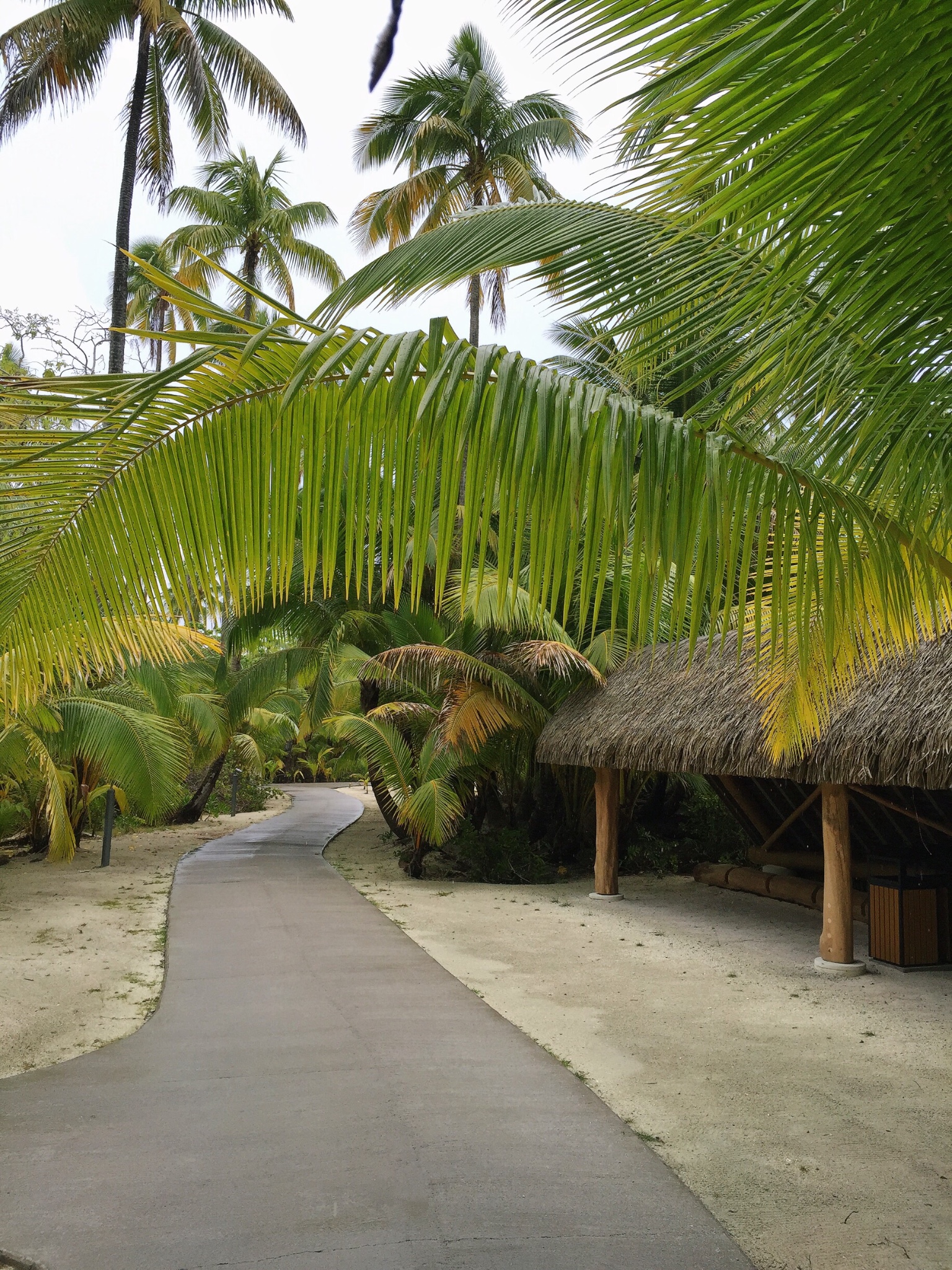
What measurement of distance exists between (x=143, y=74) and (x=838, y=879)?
17.9m

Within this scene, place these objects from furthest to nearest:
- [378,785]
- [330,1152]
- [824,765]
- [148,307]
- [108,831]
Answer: [148,307] → [378,785] → [108,831] → [824,765] → [330,1152]

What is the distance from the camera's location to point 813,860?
35.4 ft

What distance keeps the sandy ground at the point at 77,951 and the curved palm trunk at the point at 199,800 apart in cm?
519

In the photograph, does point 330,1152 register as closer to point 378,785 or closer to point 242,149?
point 378,785

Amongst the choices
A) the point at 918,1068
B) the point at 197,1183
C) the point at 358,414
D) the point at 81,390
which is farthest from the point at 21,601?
the point at 918,1068

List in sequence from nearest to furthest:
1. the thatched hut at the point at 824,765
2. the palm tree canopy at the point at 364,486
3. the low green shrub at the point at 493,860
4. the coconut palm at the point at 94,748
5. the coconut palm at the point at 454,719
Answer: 1. the palm tree canopy at the point at 364,486
2. the thatched hut at the point at 824,765
3. the coconut palm at the point at 94,748
4. the coconut palm at the point at 454,719
5. the low green shrub at the point at 493,860

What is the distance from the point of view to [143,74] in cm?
1783

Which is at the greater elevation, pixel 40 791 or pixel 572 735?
pixel 572 735

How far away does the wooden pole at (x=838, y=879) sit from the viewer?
809cm

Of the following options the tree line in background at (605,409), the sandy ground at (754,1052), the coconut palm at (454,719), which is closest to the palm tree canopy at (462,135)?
the coconut palm at (454,719)

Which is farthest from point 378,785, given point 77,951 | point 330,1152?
point 330,1152

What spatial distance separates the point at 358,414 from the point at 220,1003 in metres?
5.58

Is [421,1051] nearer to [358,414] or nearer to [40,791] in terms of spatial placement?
[358,414]

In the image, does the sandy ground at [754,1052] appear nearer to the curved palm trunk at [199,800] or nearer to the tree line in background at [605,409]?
the tree line in background at [605,409]
